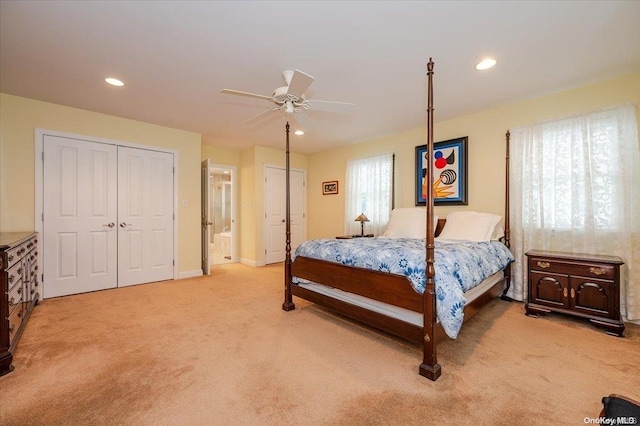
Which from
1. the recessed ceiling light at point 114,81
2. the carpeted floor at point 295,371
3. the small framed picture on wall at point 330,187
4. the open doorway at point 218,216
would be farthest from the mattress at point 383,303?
the small framed picture on wall at point 330,187

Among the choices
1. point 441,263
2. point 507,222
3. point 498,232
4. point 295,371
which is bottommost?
point 295,371

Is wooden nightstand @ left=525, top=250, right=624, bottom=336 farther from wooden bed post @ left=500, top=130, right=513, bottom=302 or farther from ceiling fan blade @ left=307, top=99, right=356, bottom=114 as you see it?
ceiling fan blade @ left=307, top=99, right=356, bottom=114

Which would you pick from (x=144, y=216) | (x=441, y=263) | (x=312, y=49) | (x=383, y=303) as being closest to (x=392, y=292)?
(x=383, y=303)

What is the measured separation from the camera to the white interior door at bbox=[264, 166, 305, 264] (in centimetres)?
581

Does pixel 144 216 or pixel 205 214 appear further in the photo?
pixel 205 214

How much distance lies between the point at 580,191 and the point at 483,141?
4.02ft

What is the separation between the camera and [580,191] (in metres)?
2.93

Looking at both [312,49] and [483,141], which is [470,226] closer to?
[483,141]

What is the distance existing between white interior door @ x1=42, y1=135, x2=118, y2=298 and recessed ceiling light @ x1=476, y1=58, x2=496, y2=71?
4679 mm

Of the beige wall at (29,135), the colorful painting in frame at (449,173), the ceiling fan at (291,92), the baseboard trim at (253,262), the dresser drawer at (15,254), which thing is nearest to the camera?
the dresser drawer at (15,254)

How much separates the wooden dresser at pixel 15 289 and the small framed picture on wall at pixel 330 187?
14.8 ft

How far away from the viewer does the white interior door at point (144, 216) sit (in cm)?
405

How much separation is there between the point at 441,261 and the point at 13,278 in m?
3.43

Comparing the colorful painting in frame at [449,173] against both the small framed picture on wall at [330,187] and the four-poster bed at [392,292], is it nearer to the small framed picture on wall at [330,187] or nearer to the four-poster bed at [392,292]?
the four-poster bed at [392,292]
